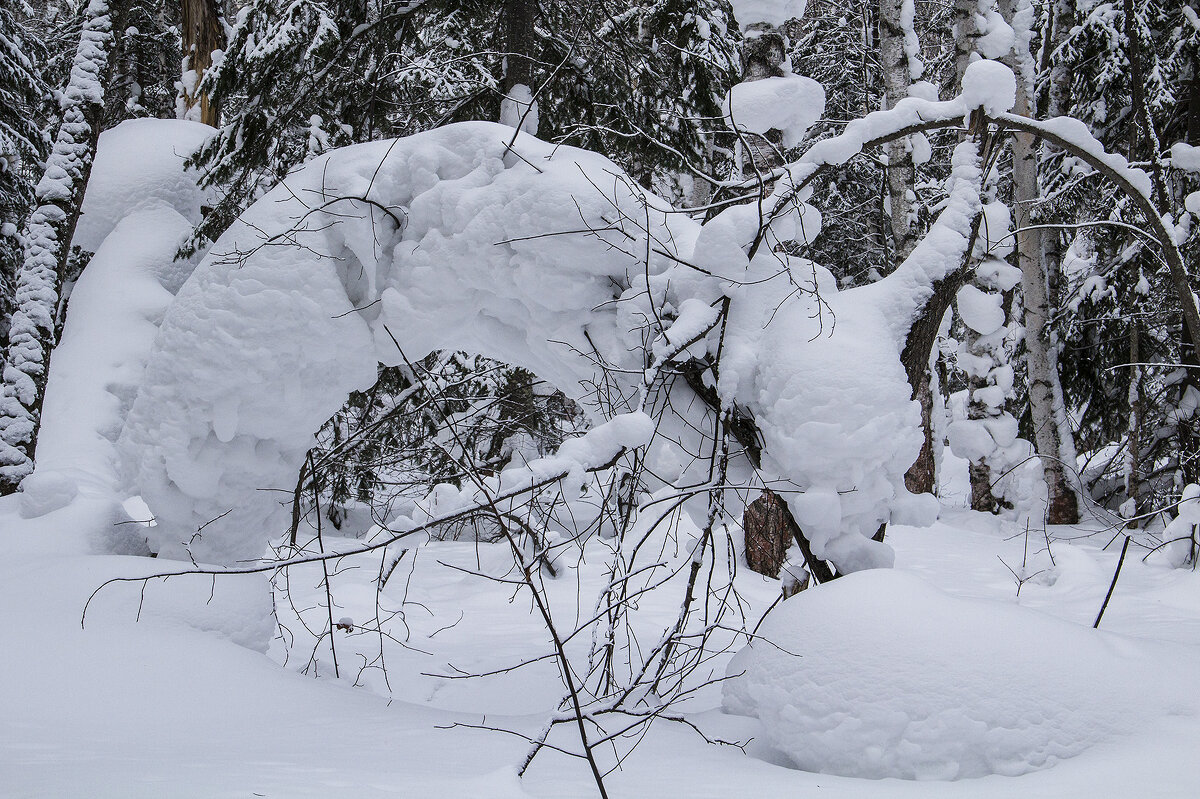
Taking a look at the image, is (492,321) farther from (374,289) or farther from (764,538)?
(764,538)

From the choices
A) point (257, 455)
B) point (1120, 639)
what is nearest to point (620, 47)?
point (257, 455)

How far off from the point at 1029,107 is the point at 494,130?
6.32m

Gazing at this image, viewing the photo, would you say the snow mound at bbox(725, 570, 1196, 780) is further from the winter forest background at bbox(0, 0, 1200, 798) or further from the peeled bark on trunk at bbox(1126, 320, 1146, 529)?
the peeled bark on trunk at bbox(1126, 320, 1146, 529)

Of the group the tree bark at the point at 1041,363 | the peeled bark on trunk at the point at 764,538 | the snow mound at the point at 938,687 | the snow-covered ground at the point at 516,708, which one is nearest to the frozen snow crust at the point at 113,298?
the snow-covered ground at the point at 516,708

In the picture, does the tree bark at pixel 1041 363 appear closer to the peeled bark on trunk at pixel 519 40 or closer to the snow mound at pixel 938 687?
the peeled bark on trunk at pixel 519 40

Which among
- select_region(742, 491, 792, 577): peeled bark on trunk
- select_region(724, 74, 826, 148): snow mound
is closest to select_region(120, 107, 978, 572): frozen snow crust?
select_region(724, 74, 826, 148): snow mound

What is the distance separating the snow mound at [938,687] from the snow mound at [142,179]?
630cm

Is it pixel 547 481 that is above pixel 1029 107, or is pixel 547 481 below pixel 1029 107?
below

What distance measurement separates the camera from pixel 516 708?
384cm

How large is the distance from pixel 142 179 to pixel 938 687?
23.6 ft

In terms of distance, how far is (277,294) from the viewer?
11.9 feet

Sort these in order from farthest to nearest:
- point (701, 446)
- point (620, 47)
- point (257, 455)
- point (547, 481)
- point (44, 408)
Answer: point (620, 47), point (44, 408), point (257, 455), point (701, 446), point (547, 481)

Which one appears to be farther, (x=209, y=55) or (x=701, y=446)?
(x=209, y=55)

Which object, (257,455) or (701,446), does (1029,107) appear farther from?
(257,455)
